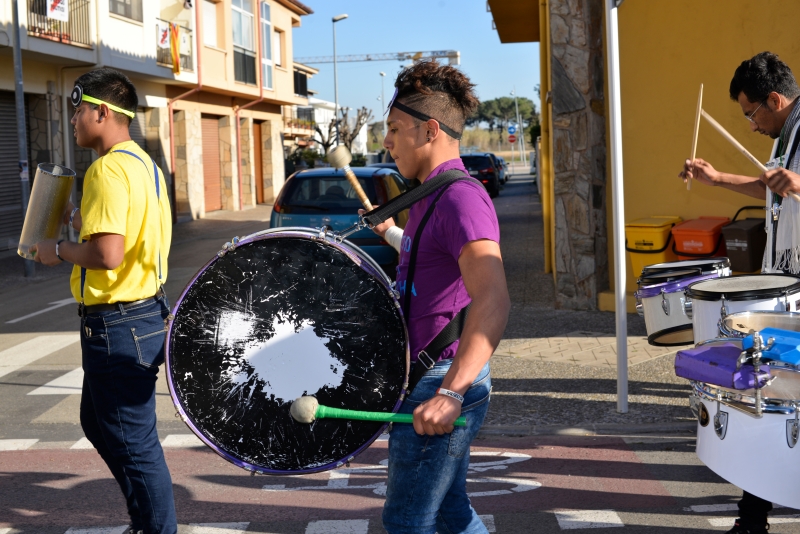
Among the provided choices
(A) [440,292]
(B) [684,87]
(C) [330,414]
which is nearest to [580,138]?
(B) [684,87]

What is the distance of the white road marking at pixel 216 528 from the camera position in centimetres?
422

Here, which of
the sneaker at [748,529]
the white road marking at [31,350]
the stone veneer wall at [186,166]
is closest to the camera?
the sneaker at [748,529]

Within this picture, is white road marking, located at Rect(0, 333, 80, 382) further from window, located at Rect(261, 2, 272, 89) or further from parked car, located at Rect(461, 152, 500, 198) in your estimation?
parked car, located at Rect(461, 152, 500, 198)

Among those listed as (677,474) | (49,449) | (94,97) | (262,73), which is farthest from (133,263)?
(262,73)

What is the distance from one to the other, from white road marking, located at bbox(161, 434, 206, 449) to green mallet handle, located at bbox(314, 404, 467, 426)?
332 cm

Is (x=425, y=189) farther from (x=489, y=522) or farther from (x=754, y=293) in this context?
(x=489, y=522)

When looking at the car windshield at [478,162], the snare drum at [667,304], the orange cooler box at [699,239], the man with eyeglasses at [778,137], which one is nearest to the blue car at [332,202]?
the orange cooler box at [699,239]

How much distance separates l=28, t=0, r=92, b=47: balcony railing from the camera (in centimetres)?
1742

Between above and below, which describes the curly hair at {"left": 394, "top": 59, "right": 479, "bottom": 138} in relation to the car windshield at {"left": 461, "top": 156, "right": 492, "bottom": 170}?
below

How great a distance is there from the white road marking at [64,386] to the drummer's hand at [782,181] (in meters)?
5.17

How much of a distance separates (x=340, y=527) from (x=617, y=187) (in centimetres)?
290

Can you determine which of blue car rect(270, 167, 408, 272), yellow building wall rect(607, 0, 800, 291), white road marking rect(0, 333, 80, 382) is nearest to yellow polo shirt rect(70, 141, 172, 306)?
white road marking rect(0, 333, 80, 382)

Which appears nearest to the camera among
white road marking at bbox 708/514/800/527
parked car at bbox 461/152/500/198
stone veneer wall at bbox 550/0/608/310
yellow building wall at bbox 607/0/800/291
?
white road marking at bbox 708/514/800/527

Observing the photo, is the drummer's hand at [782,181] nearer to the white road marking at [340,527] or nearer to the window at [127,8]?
the white road marking at [340,527]
